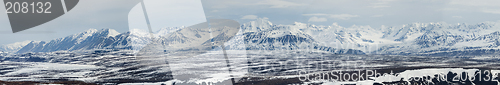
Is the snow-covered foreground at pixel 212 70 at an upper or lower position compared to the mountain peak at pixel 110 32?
lower

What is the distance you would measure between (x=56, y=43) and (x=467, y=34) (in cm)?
23478

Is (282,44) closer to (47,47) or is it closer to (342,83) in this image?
(47,47)

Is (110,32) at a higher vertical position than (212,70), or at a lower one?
higher

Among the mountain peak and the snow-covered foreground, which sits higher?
the mountain peak

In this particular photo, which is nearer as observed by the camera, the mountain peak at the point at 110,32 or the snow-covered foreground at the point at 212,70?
the snow-covered foreground at the point at 212,70

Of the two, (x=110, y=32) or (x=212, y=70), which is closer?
(x=212, y=70)

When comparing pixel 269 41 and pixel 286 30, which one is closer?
pixel 269 41

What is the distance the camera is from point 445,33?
19125cm

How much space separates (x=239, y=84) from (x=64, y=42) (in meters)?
185

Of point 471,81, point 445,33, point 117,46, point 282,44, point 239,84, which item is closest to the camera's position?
point 471,81

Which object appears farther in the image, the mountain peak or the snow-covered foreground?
the mountain peak

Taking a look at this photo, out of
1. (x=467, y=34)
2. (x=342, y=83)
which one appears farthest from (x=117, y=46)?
(x=467, y=34)

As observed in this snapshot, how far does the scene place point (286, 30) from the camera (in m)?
188

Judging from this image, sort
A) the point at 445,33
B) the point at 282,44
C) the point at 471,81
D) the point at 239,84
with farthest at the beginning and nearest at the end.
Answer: the point at 445,33, the point at 282,44, the point at 239,84, the point at 471,81
